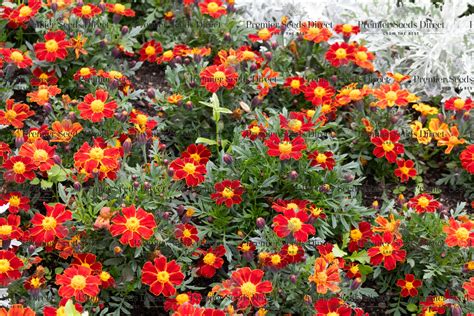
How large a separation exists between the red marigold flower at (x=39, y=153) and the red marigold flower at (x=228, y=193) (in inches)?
30.4

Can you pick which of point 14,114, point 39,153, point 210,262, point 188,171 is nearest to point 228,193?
point 188,171

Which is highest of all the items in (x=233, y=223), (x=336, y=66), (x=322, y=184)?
(x=336, y=66)

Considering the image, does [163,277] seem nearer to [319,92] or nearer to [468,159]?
[319,92]

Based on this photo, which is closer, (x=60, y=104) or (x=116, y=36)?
(x=60, y=104)

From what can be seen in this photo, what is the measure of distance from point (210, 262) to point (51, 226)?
2.39ft

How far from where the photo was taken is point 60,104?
380 centimetres

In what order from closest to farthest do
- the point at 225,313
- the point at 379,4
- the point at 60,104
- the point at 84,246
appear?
the point at 225,313 < the point at 84,246 < the point at 60,104 < the point at 379,4

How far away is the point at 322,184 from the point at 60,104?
1.47 meters

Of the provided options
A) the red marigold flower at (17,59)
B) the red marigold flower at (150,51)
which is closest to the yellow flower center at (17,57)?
the red marigold flower at (17,59)

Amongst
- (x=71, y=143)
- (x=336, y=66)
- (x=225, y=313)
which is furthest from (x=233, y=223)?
(x=336, y=66)

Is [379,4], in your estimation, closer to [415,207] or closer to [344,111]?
[344,111]

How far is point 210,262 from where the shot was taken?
324 cm

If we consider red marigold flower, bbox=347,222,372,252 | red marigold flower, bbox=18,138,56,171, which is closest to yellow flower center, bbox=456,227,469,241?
red marigold flower, bbox=347,222,372,252

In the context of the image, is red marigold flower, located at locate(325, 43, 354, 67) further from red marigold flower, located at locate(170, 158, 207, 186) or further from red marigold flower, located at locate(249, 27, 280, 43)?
red marigold flower, located at locate(170, 158, 207, 186)
